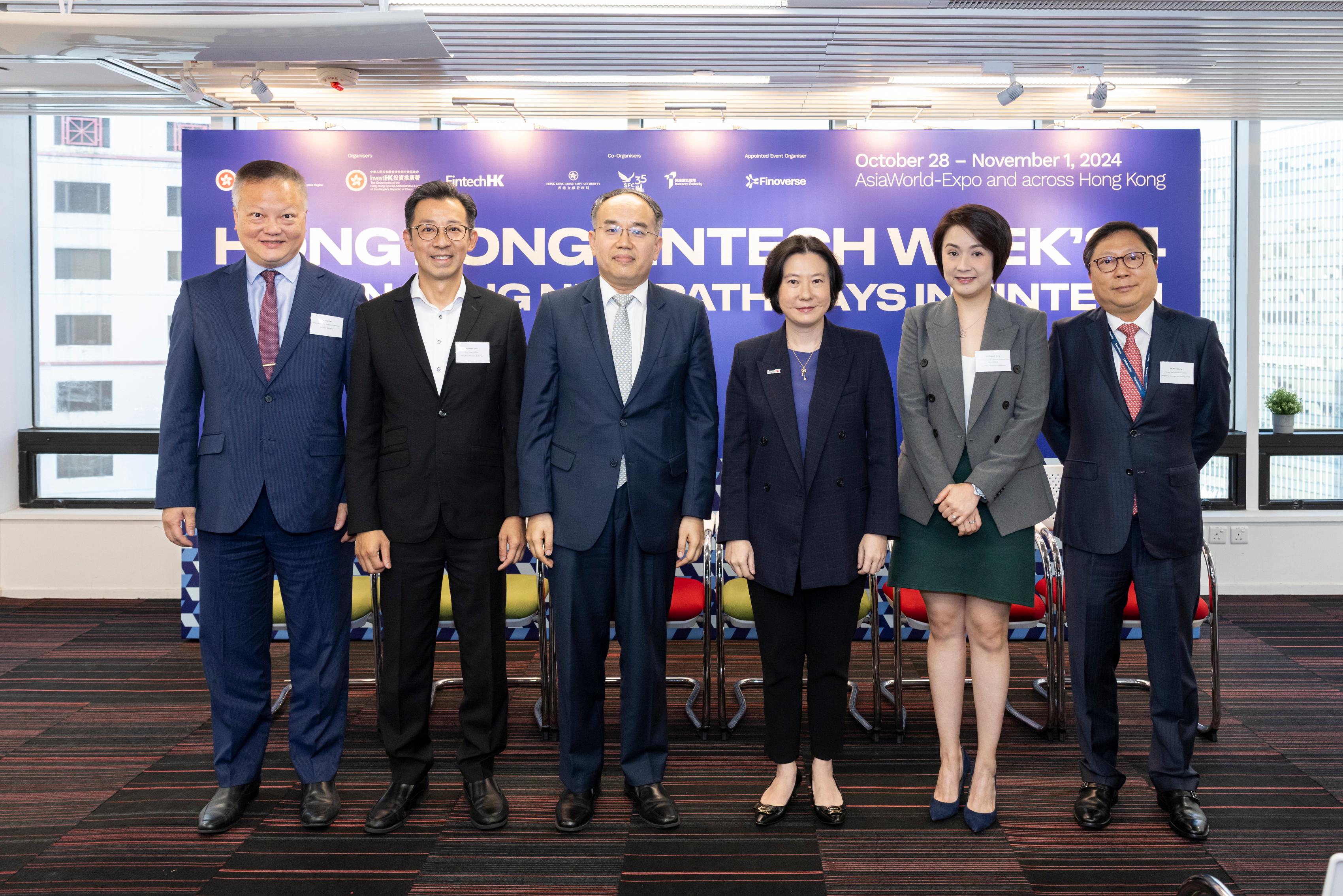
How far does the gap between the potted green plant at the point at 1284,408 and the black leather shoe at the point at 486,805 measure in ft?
18.2

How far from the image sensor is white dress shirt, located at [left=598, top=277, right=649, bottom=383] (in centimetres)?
285

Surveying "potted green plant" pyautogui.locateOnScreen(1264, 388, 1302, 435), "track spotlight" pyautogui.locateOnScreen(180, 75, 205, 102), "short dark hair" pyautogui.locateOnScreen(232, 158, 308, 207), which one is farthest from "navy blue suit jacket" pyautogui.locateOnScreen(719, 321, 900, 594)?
"potted green plant" pyautogui.locateOnScreen(1264, 388, 1302, 435)

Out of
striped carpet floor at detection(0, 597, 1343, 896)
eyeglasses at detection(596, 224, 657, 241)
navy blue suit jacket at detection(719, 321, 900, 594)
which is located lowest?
striped carpet floor at detection(0, 597, 1343, 896)

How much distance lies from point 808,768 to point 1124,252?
2014 mm

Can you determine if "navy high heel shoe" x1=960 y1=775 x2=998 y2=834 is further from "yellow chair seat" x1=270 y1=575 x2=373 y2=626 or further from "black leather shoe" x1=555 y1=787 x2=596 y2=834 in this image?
"yellow chair seat" x1=270 y1=575 x2=373 y2=626

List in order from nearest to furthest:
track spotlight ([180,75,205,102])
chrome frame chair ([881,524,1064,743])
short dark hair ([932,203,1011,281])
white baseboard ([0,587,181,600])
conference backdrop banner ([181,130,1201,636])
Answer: short dark hair ([932,203,1011,281])
chrome frame chair ([881,524,1064,743])
track spotlight ([180,75,205,102])
conference backdrop banner ([181,130,1201,636])
white baseboard ([0,587,181,600])

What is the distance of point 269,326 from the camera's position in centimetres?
291

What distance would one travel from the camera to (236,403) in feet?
9.33

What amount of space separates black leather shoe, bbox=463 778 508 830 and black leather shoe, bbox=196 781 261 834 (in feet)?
2.35

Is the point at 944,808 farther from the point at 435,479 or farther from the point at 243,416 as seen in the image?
the point at 243,416

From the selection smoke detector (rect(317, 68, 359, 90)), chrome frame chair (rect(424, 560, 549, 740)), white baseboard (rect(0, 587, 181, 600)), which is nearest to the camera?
chrome frame chair (rect(424, 560, 549, 740))

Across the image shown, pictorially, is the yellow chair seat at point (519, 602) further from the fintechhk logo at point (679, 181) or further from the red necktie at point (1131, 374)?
the fintechhk logo at point (679, 181)

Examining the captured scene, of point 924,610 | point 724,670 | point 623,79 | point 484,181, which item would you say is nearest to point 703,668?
point 724,670

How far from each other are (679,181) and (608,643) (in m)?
3.00
